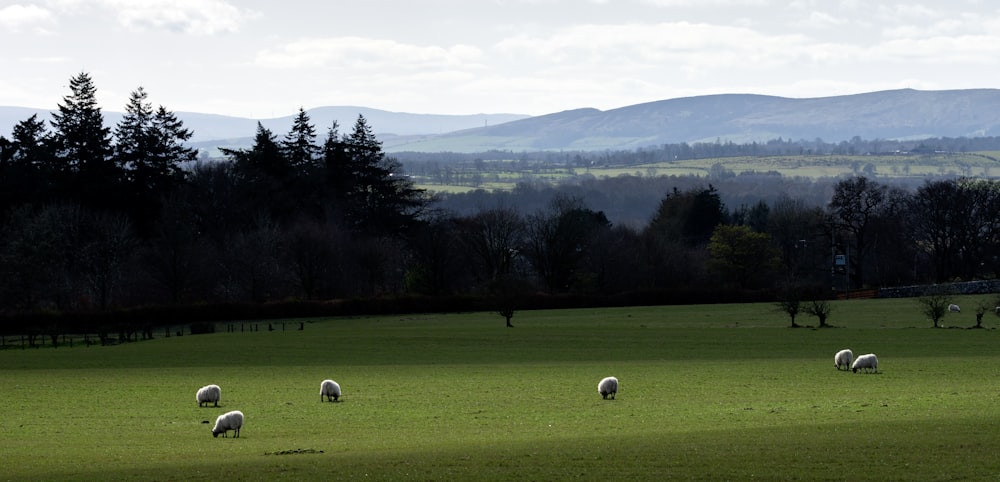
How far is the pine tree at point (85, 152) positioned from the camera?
381 ft

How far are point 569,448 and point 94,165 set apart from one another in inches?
4179

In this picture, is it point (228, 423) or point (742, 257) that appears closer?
point (228, 423)

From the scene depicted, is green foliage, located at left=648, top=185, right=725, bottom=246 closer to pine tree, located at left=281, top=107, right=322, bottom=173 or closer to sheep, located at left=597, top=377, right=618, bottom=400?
pine tree, located at left=281, top=107, right=322, bottom=173

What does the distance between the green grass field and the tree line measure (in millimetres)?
36212

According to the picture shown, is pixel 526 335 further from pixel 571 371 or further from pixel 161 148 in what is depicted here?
pixel 161 148

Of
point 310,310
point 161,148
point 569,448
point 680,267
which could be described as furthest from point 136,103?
point 569,448

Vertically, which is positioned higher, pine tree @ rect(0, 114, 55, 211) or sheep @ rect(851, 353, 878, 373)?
pine tree @ rect(0, 114, 55, 211)

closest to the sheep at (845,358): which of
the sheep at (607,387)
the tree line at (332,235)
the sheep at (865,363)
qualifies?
the sheep at (865,363)

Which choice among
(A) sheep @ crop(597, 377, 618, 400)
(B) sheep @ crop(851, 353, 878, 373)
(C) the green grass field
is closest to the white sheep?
(C) the green grass field

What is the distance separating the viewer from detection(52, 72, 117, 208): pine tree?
381 feet

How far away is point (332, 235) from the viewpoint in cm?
11350

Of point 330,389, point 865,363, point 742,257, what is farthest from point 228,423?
point 742,257

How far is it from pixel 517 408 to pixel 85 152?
98.5 meters

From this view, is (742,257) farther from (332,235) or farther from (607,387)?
(607,387)
